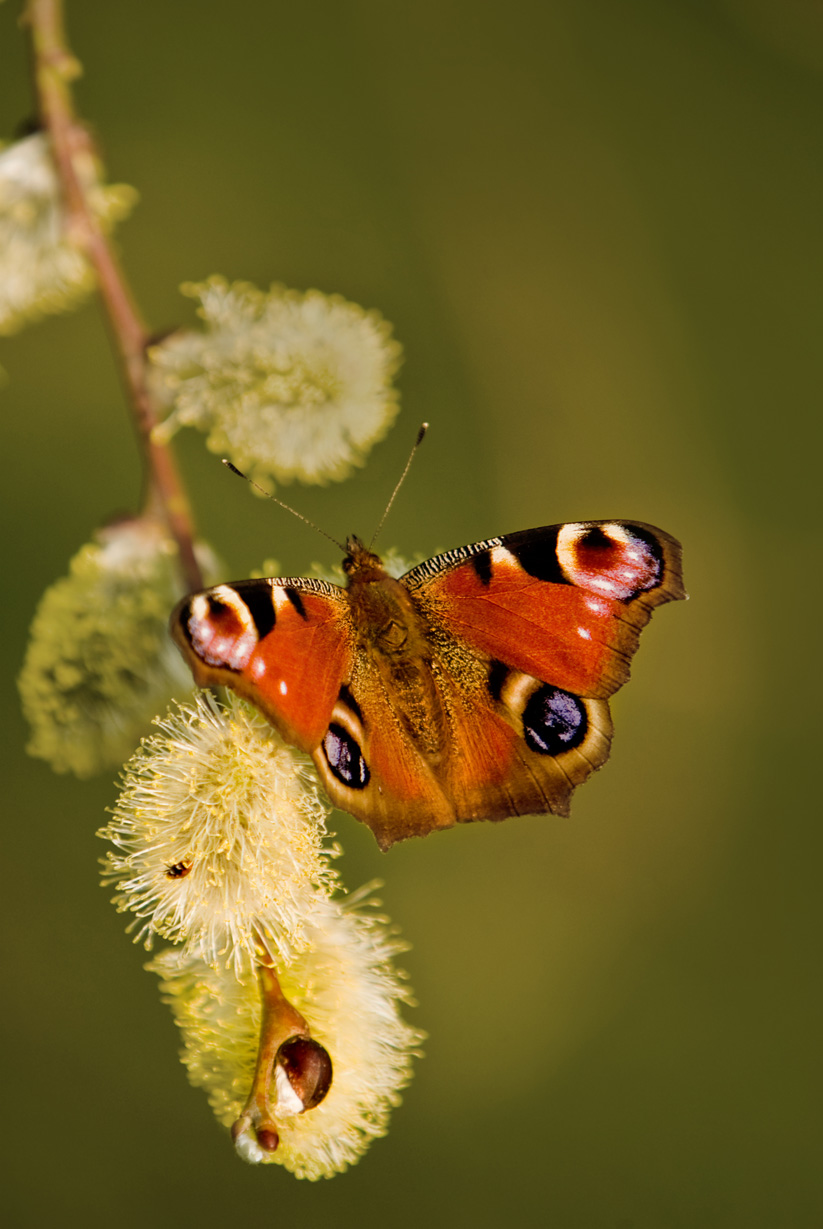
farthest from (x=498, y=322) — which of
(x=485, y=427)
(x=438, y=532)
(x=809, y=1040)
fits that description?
(x=809, y=1040)

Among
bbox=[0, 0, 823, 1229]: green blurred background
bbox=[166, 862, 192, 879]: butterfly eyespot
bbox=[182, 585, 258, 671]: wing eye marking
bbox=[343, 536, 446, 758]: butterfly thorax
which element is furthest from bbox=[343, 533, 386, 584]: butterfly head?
bbox=[0, 0, 823, 1229]: green blurred background

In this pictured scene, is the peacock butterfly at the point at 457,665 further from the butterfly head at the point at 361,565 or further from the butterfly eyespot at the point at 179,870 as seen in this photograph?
the butterfly eyespot at the point at 179,870

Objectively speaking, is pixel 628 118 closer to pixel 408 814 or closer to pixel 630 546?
pixel 630 546

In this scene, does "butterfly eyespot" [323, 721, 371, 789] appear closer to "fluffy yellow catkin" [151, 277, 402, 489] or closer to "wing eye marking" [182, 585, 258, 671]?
"wing eye marking" [182, 585, 258, 671]

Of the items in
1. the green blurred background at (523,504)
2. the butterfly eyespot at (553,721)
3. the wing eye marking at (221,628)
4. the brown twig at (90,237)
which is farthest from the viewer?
the green blurred background at (523,504)

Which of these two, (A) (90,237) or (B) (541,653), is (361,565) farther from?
(A) (90,237)

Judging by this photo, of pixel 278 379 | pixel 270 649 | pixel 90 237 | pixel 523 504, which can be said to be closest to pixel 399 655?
pixel 270 649

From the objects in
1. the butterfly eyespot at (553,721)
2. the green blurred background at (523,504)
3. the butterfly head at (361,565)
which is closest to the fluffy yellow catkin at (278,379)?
the butterfly head at (361,565)
